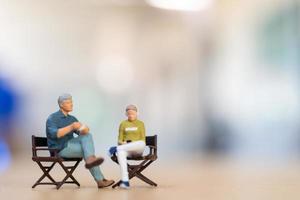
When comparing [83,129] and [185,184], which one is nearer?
[83,129]

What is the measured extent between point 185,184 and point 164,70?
5538mm

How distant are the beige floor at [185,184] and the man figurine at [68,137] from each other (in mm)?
316

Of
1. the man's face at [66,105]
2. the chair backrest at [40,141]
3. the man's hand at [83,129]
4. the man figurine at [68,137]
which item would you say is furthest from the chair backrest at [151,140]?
the chair backrest at [40,141]

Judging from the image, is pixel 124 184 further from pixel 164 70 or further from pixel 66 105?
pixel 164 70

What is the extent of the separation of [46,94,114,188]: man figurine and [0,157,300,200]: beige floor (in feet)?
1.04

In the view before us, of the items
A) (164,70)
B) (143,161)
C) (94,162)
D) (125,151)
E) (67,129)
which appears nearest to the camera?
(94,162)

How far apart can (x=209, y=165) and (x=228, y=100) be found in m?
→ 2.74

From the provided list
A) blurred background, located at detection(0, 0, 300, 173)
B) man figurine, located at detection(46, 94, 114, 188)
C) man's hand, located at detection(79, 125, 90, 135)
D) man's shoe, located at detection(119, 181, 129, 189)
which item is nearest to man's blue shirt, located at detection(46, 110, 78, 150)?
man figurine, located at detection(46, 94, 114, 188)

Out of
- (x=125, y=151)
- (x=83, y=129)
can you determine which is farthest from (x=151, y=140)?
(x=83, y=129)

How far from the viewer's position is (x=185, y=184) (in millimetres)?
6094

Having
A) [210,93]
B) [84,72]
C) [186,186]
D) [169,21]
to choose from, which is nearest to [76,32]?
[84,72]

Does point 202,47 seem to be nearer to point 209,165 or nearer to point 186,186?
point 209,165

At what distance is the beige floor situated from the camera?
5.05 m

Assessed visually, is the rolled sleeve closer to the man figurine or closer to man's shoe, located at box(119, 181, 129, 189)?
the man figurine
